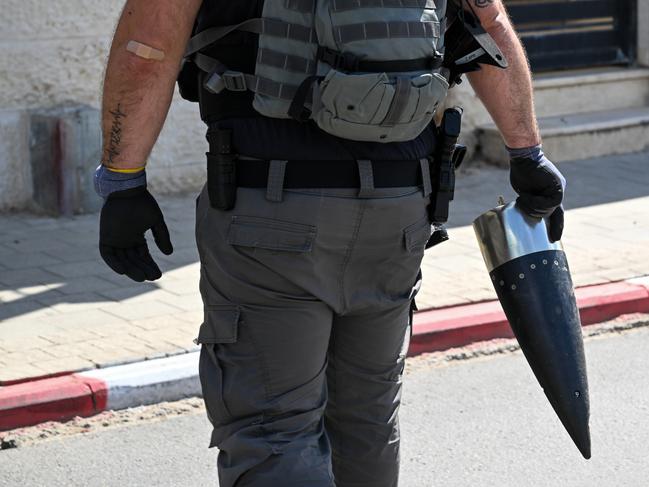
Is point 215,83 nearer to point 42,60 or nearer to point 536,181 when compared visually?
point 536,181

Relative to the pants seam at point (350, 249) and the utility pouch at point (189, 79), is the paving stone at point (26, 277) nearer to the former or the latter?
the utility pouch at point (189, 79)

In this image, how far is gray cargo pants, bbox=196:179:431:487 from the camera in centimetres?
269

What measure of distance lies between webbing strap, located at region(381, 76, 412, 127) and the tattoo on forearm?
57 cm

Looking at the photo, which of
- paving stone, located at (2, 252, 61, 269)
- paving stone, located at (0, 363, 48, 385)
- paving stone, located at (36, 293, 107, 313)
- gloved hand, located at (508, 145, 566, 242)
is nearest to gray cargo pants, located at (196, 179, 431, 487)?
gloved hand, located at (508, 145, 566, 242)

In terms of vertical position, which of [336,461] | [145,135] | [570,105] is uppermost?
[145,135]

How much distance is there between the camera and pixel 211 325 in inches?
109

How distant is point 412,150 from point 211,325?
1.97ft

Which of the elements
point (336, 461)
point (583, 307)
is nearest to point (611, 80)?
point (583, 307)

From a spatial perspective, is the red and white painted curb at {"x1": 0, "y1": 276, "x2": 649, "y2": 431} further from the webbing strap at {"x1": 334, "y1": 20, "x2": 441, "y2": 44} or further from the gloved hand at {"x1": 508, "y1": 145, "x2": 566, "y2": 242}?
the webbing strap at {"x1": 334, "y1": 20, "x2": 441, "y2": 44}

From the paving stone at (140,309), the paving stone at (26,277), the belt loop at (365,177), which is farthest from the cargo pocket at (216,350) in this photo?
the paving stone at (26,277)

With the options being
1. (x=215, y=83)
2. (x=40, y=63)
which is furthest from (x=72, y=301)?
(x=215, y=83)

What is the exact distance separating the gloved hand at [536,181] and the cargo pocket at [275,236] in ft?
2.65

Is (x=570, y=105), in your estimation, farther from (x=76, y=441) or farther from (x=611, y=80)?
(x=76, y=441)

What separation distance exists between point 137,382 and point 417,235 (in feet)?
7.19
